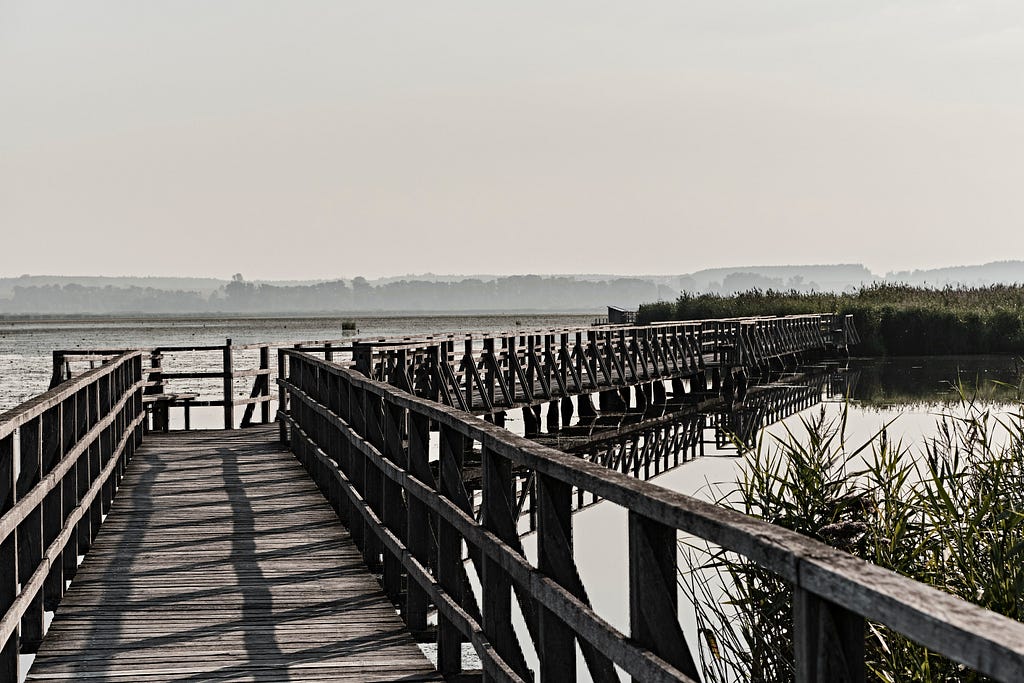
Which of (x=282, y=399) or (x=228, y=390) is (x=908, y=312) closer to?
(x=228, y=390)

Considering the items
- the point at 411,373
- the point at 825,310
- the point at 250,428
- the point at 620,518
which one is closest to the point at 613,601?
the point at 620,518

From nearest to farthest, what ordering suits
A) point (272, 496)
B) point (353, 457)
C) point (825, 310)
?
point (353, 457) < point (272, 496) < point (825, 310)

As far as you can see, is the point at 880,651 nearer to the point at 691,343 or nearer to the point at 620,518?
the point at 620,518

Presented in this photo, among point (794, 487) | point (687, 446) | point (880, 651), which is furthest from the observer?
point (687, 446)

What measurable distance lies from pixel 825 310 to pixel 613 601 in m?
40.0

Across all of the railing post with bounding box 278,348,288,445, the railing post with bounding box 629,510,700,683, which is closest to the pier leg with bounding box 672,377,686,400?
the railing post with bounding box 278,348,288,445

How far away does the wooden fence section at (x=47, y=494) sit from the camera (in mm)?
4664

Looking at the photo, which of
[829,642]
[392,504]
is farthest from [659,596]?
[392,504]

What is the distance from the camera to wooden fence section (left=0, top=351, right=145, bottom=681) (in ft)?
15.3

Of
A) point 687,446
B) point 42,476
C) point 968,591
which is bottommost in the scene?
point 687,446

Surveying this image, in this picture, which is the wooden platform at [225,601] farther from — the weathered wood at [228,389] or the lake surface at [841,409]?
the weathered wood at [228,389]

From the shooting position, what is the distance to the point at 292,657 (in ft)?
17.3

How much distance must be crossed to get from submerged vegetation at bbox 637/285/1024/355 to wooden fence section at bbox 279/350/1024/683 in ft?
123

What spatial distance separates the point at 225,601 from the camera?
20.7 feet
